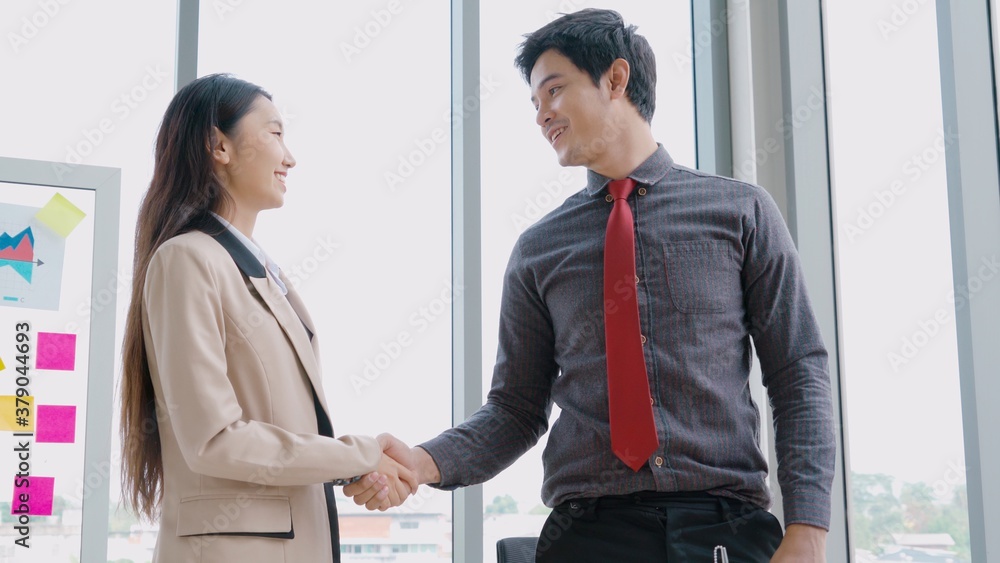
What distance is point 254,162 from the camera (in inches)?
72.3

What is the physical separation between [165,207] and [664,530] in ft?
3.58

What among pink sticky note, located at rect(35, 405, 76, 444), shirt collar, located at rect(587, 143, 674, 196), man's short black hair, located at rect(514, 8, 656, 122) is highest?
man's short black hair, located at rect(514, 8, 656, 122)

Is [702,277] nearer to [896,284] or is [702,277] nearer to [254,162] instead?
[254,162]

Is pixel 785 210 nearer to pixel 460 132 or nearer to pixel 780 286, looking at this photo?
pixel 460 132

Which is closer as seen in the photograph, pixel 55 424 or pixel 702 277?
pixel 702 277

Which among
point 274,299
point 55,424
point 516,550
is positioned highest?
point 274,299

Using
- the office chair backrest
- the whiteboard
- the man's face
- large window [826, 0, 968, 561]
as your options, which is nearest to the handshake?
the office chair backrest

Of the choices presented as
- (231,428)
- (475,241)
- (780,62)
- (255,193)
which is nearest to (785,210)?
(780,62)

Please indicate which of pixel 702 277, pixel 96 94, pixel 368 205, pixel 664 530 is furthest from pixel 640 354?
pixel 96 94

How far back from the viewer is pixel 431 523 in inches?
107

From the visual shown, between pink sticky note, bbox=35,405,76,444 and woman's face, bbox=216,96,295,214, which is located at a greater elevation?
woman's face, bbox=216,96,295,214

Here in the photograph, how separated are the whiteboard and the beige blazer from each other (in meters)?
0.76

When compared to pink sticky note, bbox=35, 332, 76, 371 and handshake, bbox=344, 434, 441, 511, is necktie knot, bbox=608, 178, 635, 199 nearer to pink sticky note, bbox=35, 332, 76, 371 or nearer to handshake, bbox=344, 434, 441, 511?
handshake, bbox=344, 434, 441, 511

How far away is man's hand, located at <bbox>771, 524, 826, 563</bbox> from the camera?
4.98ft
